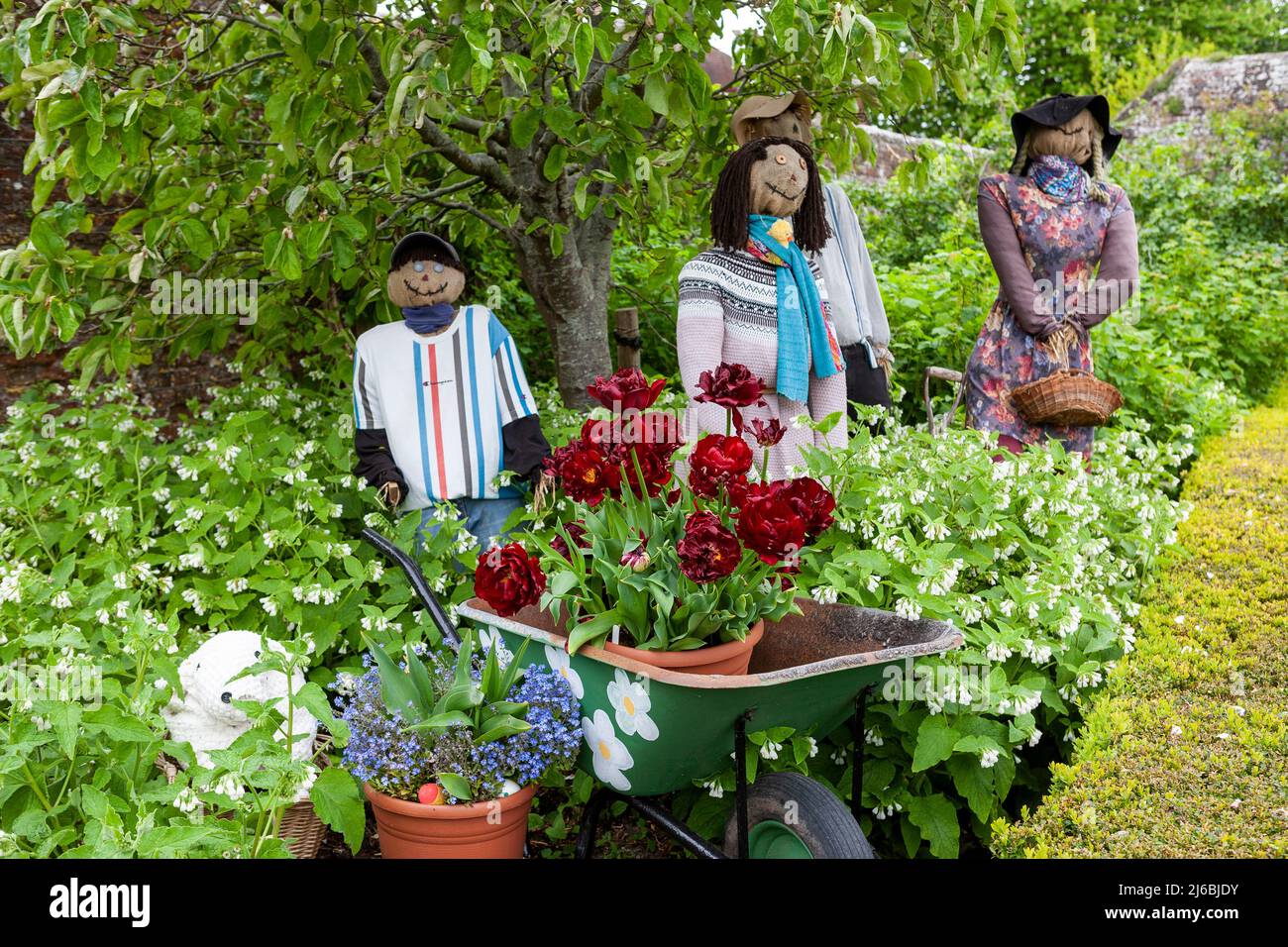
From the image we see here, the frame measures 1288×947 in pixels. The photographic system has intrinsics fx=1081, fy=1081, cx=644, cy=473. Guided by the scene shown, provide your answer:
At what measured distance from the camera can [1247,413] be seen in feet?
20.2

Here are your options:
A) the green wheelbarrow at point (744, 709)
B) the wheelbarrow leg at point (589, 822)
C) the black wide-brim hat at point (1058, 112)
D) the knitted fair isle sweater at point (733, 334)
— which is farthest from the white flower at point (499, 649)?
the black wide-brim hat at point (1058, 112)

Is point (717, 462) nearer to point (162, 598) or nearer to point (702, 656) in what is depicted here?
point (702, 656)

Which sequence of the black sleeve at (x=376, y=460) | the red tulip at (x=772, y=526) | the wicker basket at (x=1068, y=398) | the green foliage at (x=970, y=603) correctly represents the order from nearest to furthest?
the red tulip at (x=772, y=526) → the green foliage at (x=970, y=603) → the black sleeve at (x=376, y=460) → the wicker basket at (x=1068, y=398)

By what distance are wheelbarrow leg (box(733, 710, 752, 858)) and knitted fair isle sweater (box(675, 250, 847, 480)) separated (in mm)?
1321

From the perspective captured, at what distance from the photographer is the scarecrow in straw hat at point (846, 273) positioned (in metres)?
3.76

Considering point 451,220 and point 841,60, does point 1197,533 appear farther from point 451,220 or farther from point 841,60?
point 451,220

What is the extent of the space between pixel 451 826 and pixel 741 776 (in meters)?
0.59

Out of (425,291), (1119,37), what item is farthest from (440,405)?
(1119,37)

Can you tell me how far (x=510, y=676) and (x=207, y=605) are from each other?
1.45 metres

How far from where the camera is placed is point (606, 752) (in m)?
2.21

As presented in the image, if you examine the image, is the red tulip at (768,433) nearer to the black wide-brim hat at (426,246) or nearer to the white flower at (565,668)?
the white flower at (565,668)

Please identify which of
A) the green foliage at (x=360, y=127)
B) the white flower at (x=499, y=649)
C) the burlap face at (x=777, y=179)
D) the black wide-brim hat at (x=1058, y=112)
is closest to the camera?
the white flower at (x=499, y=649)

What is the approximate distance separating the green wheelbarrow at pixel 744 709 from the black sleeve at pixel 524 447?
1139mm
